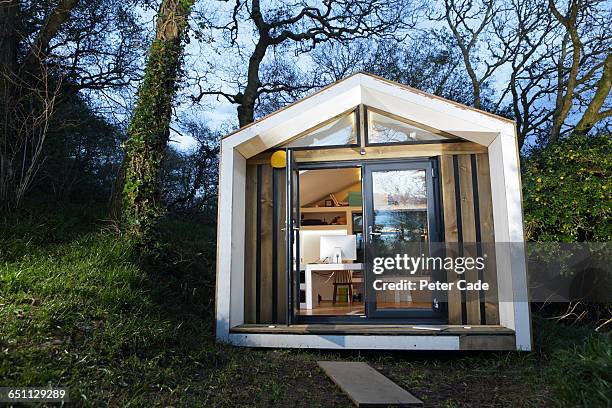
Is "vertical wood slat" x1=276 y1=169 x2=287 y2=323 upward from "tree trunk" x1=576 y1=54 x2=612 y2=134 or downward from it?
downward

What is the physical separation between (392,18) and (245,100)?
12.8 ft

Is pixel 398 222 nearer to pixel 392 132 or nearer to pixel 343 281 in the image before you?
pixel 392 132

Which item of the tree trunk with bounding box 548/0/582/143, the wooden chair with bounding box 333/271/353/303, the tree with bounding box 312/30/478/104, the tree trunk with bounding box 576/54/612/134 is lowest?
the wooden chair with bounding box 333/271/353/303

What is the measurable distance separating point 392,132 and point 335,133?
2.15 feet

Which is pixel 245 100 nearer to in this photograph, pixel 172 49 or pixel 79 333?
pixel 172 49

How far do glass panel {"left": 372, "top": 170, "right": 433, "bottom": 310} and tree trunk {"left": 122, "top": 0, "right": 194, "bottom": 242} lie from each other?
2806mm

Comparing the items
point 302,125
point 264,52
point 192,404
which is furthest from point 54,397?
point 264,52

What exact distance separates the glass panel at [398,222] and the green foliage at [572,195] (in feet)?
5.37

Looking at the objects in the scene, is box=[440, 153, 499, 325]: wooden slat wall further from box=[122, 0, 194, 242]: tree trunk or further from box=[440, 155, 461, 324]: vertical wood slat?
box=[122, 0, 194, 242]: tree trunk

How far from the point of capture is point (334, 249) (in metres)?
6.75

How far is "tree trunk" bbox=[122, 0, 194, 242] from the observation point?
588 cm

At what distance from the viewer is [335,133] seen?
18.0ft

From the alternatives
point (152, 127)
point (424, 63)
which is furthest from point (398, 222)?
point (424, 63)

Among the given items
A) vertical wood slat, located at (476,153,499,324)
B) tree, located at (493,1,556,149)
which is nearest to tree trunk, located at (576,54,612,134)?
tree, located at (493,1,556,149)
